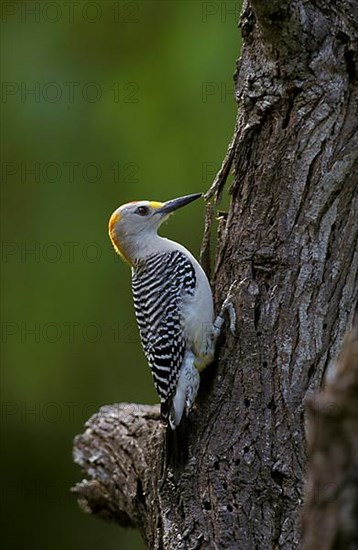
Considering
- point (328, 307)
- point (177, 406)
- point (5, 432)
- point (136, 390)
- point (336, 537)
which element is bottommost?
point (5, 432)

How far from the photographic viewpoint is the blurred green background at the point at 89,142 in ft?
25.1

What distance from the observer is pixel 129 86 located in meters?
7.78

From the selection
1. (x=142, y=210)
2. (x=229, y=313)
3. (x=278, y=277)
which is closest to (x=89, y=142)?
(x=142, y=210)

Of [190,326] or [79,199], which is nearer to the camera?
[190,326]

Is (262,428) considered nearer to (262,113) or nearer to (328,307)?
(328,307)

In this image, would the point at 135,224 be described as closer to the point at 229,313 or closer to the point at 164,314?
the point at 164,314

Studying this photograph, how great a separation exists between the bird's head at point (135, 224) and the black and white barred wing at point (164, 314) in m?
0.26

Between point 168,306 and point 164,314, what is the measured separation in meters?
0.05

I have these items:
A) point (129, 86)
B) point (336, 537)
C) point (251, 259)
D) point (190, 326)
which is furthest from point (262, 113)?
point (129, 86)

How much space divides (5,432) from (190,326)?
4575 millimetres

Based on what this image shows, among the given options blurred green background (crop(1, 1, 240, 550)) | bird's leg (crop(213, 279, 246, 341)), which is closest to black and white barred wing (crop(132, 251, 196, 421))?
bird's leg (crop(213, 279, 246, 341))

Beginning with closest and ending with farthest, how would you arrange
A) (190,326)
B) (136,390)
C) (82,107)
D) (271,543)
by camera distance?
1. (271,543)
2. (190,326)
3. (82,107)
4. (136,390)

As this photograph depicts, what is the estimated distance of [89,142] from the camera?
781cm

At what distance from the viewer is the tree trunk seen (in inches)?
168
